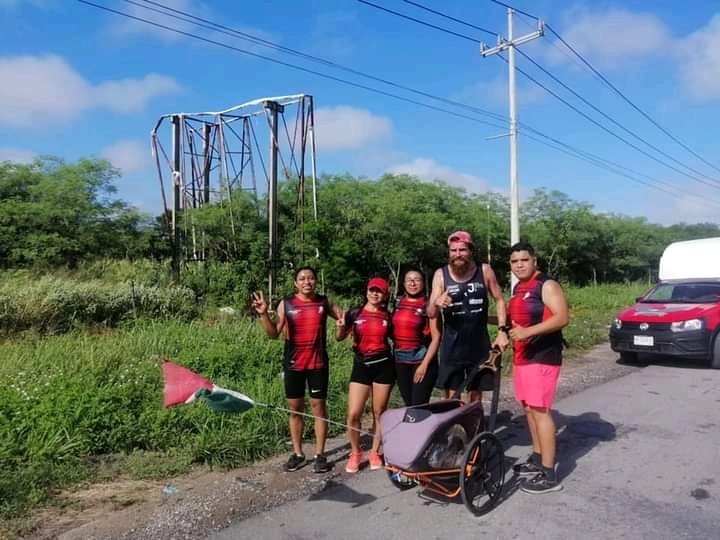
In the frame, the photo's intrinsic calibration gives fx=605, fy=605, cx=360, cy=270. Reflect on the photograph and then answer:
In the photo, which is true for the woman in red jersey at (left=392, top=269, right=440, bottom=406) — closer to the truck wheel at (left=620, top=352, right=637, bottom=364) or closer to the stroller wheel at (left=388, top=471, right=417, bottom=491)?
the stroller wheel at (left=388, top=471, right=417, bottom=491)

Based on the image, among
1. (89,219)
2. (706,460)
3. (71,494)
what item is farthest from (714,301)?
(89,219)

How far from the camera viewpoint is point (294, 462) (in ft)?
15.7

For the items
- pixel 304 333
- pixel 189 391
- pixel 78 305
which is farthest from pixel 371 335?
pixel 78 305

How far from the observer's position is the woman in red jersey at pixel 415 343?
15.3ft

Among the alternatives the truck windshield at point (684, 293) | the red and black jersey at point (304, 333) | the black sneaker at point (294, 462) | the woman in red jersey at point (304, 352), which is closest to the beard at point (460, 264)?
the woman in red jersey at point (304, 352)

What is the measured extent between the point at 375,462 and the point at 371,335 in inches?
39.8

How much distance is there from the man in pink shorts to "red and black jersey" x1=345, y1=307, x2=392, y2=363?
99cm

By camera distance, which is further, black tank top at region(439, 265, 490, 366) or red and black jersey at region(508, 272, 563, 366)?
black tank top at region(439, 265, 490, 366)

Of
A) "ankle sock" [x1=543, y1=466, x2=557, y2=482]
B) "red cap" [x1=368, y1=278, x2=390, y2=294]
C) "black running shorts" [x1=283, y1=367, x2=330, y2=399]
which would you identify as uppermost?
"red cap" [x1=368, y1=278, x2=390, y2=294]

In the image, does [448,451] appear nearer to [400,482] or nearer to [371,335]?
[400,482]

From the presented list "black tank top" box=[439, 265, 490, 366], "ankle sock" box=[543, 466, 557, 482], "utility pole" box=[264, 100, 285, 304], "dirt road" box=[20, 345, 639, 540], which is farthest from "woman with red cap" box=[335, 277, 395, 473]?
"utility pole" box=[264, 100, 285, 304]

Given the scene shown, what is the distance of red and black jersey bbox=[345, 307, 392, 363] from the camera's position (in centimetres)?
470

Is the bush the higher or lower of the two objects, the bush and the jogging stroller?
the higher

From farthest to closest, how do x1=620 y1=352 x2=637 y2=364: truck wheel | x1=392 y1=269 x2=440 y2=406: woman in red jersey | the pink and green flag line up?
x1=620 y1=352 x2=637 y2=364: truck wheel → x1=392 y1=269 x2=440 y2=406: woman in red jersey → the pink and green flag
